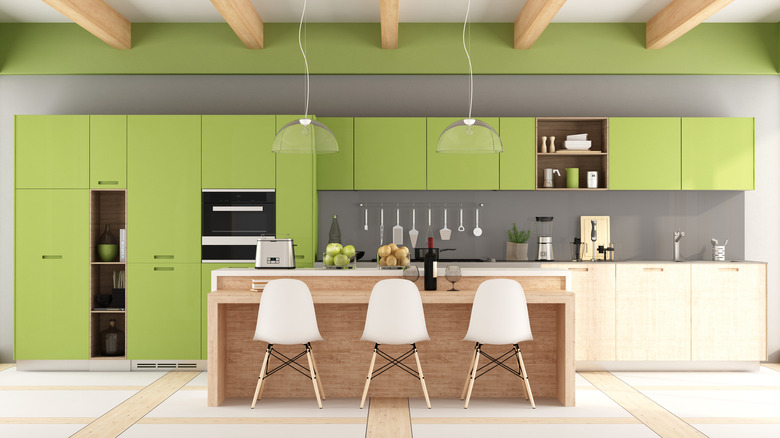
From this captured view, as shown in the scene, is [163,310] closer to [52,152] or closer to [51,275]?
[51,275]

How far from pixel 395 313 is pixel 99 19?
3.59 metres

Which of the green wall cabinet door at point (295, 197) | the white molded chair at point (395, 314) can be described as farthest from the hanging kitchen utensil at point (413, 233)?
the white molded chair at point (395, 314)

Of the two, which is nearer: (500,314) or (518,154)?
(500,314)

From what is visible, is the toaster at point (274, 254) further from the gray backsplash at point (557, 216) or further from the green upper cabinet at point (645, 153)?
the green upper cabinet at point (645, 153)

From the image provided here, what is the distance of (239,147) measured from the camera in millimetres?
5305

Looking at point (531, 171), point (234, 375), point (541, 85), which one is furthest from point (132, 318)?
point (541, 85)

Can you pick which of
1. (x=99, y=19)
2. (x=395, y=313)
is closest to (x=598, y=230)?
(x=395, y=313)

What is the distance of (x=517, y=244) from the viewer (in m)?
5.77

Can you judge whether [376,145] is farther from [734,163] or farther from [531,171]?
[734,163]

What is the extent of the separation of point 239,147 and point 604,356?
12.0 feet

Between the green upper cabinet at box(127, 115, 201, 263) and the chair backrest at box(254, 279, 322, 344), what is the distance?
165 cm

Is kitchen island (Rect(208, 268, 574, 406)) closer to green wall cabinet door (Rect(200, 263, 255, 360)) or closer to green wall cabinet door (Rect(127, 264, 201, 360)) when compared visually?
green wall cabinet door (Rect(200, 263, 255, 360))

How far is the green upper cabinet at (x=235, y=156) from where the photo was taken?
529 centimetres

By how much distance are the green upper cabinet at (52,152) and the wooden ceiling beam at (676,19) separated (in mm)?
5129
